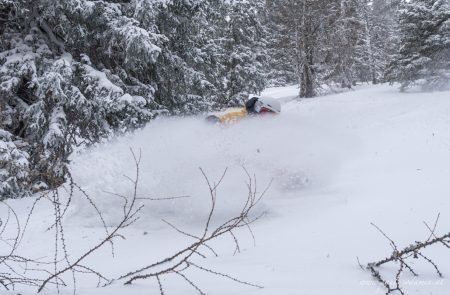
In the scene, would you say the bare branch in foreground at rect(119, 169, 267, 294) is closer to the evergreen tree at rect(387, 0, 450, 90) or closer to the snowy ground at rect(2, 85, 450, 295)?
the snowy ground at rect(2, 85, 450, 295)

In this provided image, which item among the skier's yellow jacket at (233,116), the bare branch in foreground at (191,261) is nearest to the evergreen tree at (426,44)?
the skier's yellow jacket at (233,116)

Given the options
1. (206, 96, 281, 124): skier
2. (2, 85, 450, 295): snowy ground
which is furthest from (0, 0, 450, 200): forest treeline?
(206, 96, 281, 124): skier

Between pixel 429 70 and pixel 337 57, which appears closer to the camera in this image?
pixel 429 70

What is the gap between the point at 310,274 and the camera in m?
3.05

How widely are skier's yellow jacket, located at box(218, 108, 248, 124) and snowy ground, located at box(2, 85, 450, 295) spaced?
348mm

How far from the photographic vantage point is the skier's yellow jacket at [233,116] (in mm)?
10472

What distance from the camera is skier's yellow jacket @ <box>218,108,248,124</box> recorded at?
10.5 meters

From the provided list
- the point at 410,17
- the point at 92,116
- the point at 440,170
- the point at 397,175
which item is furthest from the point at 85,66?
the point at 410,17

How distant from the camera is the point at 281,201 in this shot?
261 inches

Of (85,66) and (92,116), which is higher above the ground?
(85,66)

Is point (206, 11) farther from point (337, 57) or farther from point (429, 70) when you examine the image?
point (337, 57)

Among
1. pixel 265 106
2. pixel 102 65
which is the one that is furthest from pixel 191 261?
pixel 102 65

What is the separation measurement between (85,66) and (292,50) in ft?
70.3

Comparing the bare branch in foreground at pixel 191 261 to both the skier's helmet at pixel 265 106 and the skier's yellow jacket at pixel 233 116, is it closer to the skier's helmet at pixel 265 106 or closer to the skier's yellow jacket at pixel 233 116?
the skier's yellow jacket at pixel 233 116
